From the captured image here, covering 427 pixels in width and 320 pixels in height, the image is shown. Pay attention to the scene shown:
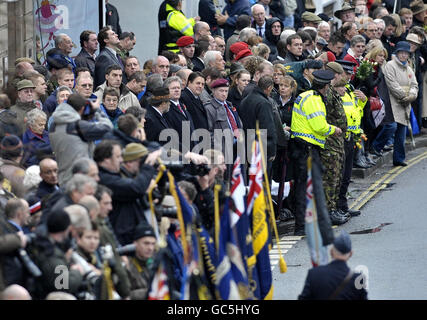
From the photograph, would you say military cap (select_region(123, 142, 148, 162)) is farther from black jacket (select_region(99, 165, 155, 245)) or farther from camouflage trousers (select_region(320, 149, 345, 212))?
camouflage trousers (select_region(320, 149, 345, 212))

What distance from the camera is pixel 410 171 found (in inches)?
752

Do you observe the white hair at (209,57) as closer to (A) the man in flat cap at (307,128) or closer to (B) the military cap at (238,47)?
(B) the military cap at (238,47)

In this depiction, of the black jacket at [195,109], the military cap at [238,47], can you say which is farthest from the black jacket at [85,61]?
the military cap at [238,47]

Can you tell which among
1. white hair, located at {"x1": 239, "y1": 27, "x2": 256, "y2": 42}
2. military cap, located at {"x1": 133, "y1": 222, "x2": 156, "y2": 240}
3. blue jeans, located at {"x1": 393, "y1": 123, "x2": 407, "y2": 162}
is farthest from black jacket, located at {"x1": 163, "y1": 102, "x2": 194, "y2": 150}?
blue jeans, located at {"x1": 393, "y1": 123, "x2": 407, "y2": 162}

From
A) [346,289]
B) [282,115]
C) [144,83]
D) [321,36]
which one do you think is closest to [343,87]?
[282,115]

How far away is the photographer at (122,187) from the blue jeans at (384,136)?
34.3ft

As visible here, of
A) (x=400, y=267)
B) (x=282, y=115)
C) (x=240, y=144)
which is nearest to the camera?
(x=400, y=267)

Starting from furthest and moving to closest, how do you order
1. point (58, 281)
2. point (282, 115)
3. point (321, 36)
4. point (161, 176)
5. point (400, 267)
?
point (321, 36) < point (282, 115) < point (400, 267) < point (161, 176) < point (58, 281)

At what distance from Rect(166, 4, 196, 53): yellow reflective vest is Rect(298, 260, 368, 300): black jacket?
32.2ft

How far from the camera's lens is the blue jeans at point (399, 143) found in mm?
19344

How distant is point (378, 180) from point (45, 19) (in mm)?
6581

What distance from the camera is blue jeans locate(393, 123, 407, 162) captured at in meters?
19.3

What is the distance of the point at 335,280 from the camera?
844cm

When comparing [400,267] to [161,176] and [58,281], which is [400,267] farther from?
[58,281]
